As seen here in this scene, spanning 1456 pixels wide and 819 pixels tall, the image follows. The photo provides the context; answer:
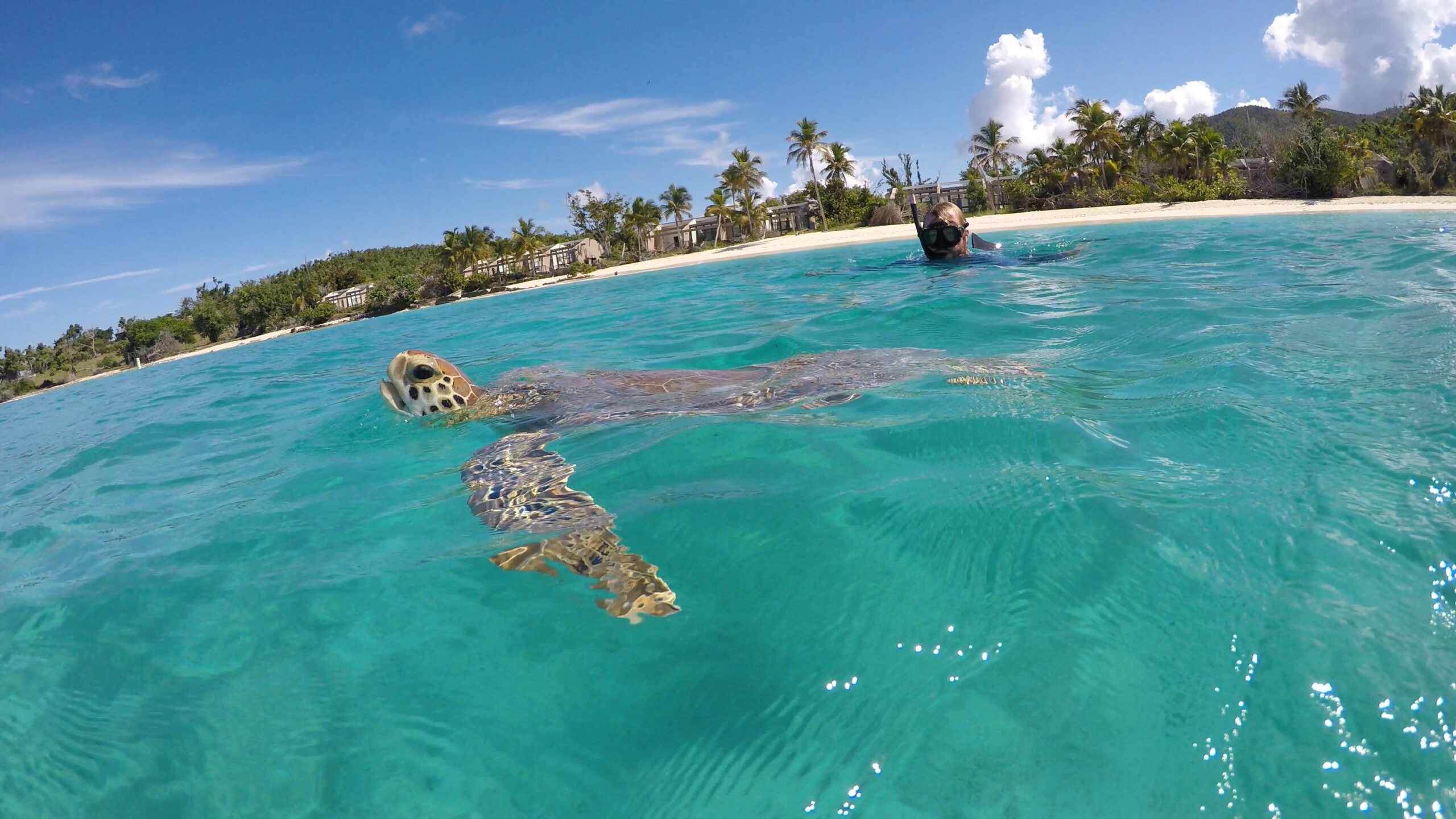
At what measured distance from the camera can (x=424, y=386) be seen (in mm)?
4934

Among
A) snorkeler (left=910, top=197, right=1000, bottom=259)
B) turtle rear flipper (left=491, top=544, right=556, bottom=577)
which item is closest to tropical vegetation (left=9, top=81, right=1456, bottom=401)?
snorkeler (left=910, top=197, right=1000, bottom=259)

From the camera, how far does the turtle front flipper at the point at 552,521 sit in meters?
2.45

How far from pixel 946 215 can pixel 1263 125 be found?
5730 cm

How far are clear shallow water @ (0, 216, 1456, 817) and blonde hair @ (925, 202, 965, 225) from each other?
8.28 meters

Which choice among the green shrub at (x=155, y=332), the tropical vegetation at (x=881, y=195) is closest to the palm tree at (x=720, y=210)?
the tropical vegetation at (x=881, y=195)

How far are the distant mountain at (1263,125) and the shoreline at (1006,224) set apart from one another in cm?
1009

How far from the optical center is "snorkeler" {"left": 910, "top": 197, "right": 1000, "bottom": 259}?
12719 millimetres

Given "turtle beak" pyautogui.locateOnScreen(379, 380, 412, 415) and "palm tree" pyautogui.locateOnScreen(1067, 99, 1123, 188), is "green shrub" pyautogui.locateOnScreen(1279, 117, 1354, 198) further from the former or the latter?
"turtle beak" pyautogui.locateOnScreen(379, 380, 412, 415)

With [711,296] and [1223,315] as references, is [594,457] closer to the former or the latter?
[1223,315]

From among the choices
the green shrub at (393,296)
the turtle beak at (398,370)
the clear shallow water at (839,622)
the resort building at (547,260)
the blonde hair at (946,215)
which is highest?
the resort building at (547,260)

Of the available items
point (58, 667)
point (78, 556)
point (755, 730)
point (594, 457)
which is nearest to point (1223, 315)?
point (594, 457)

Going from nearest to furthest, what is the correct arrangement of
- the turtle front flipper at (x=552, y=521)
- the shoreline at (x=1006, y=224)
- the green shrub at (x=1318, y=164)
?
the turtle front flipper at (x=552, y=521), the shoreline at (x=1006, y=224), the green shrub at (x=1318, y=164)

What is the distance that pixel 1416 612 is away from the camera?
71.9 inches

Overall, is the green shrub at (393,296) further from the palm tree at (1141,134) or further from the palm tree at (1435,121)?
the palm tree at (1435,121)
